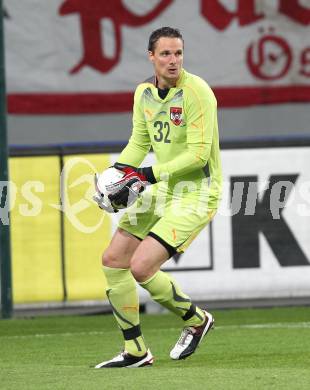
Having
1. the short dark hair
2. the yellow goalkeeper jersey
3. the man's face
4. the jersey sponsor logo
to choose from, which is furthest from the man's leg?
the short dark hair

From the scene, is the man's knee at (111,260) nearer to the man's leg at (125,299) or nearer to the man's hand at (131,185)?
the man's leg at (125,299)

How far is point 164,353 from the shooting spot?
916 centimetres

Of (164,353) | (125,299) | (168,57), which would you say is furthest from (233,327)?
(168,57)

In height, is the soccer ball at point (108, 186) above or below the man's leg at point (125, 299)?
above

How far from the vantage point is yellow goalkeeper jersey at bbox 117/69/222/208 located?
26.5 ft

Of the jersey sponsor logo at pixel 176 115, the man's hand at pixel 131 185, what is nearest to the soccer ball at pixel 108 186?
the man's hand at pixel 131 185

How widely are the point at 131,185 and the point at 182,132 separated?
18.4 inches

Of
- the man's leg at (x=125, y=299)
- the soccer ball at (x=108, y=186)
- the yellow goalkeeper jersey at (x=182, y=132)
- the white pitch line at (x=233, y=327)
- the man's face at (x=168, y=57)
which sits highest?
the man's face at (x=168, y=57)

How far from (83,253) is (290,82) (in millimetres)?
3954

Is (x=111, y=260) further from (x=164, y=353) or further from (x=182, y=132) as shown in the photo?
(x=164, y=353)

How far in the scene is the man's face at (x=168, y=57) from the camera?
8.09 m

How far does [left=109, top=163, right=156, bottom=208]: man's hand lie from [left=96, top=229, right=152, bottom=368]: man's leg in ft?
0.97

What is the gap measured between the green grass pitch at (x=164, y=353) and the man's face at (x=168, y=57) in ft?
5.78

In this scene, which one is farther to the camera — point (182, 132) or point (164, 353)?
point (164, 353)
